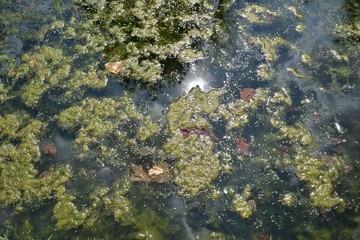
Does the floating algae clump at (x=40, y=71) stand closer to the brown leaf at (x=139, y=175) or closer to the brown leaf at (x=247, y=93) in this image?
the brown leaf at (x=139, y=175)

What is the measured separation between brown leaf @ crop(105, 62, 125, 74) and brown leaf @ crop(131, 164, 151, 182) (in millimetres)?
892

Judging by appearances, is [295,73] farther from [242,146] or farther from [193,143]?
[193,143]

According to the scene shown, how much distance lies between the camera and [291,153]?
2467 mm

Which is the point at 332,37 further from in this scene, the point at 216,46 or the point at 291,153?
the point at 291,153

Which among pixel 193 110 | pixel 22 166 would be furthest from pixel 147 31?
pixel 22 166

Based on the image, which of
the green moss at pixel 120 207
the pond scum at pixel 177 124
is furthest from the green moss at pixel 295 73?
the green moss at pixel 120 207

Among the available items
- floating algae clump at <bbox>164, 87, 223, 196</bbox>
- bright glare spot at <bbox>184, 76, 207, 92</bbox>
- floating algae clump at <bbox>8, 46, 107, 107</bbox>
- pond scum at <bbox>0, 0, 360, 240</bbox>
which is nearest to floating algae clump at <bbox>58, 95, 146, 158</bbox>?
pond scum at <bbox>0, 0, 360, 240</bbox>

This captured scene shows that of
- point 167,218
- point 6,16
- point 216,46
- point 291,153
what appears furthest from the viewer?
point 6,16

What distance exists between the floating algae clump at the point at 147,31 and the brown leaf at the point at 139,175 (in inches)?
31.2

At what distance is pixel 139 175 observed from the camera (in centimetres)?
240

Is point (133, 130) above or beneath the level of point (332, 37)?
beneath

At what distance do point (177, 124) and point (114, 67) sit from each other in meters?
0.76

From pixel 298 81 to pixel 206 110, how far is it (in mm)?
813

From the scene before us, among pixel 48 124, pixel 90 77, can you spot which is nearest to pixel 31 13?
pixel 90 77
